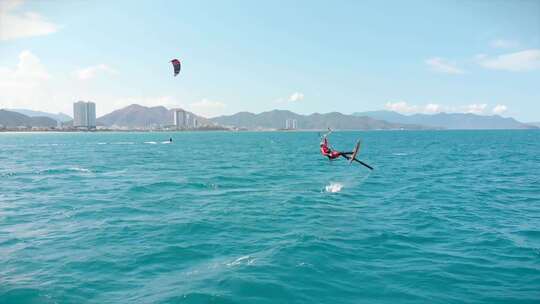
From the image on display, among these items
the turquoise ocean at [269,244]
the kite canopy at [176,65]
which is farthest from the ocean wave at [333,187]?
the kite canopy at [176,65]

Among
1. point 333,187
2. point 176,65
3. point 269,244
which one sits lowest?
point 269,244

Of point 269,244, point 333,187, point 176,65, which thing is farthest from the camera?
point 333,187

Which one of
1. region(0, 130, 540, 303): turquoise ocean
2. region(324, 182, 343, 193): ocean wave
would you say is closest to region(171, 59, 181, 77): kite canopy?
region(0, 130, 540, 303): turquoise ocean

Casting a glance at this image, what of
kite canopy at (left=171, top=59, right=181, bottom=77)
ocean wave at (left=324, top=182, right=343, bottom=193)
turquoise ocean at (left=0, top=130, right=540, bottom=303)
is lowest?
turquoise ocean at (left=0, top=130, right=540, bottom=303)

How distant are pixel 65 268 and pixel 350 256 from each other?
14228 mm

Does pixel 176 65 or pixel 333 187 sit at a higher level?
pixel 176 65

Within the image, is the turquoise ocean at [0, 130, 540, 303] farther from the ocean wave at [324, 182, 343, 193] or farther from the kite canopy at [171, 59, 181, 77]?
the kite canopy at [171, 59, 181, 77]

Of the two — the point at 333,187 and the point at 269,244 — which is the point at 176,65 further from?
the point at 333,187

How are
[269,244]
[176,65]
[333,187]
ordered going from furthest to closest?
1. [333,187]
2. [176,65]
3. [269,244]

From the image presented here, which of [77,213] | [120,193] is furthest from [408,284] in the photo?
[120,193]

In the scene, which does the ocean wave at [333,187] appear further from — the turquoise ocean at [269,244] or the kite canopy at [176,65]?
the kite canopy at [176,65]

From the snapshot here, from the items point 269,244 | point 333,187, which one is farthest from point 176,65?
point 333,187

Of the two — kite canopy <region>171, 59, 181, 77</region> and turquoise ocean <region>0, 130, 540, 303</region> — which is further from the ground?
kite canopy <region>171, 59, 181, 77</region>

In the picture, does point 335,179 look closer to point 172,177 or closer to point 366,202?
point 366,202
